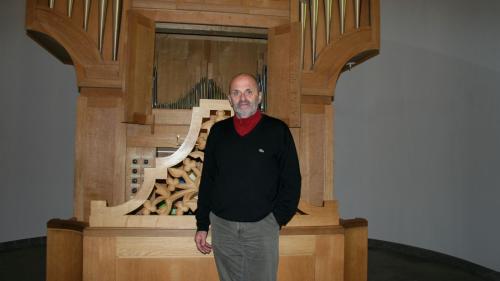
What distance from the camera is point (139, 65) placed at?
8.74 ft

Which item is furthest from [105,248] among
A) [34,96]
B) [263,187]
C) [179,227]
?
[34,96]

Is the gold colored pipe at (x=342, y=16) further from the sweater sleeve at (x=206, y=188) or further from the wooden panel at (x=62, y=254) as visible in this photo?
the wooden panel at (x=62, y=254)

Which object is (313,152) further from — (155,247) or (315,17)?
(155,247)

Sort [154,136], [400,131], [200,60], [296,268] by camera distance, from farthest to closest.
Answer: [400,131]
[200,60]
[154,136]
[296,268]

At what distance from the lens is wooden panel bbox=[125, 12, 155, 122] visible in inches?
100

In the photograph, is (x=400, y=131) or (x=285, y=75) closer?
(x=285, y=75)

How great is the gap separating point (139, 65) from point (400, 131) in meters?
3.25

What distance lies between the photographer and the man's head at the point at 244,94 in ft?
5.25

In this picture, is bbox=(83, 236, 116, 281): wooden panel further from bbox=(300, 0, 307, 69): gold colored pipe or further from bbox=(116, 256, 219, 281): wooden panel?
bbox=(300, 0, 307, 69): gold colored pipe

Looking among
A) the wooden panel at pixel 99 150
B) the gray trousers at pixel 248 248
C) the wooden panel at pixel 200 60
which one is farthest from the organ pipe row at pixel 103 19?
the gray trousers at pixel 248 248

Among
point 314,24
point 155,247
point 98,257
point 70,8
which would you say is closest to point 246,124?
point 155,247

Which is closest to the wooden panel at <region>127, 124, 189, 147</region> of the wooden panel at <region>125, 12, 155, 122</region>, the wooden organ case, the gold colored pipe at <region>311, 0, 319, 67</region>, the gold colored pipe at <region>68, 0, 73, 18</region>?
the wooden organ case

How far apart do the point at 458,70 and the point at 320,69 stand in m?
2.40

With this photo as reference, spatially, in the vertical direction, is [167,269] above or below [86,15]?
below
